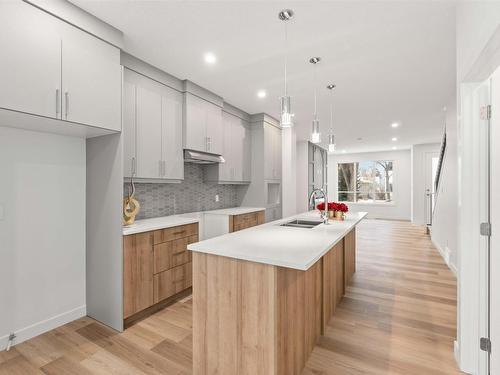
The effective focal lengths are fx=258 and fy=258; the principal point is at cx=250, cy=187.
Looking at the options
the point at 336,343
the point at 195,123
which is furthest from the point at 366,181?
the point at 336,343

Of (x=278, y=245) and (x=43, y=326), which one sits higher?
(x=278, y=245)

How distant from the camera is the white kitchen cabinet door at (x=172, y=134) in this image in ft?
10.2

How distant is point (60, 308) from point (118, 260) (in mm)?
783

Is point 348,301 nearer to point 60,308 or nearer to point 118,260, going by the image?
point 118,260

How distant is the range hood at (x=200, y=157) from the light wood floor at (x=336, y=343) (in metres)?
1.74

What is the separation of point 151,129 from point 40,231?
4.74ft

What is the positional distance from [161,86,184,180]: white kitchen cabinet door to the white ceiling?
0.32 m

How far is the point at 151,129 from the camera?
116 inches

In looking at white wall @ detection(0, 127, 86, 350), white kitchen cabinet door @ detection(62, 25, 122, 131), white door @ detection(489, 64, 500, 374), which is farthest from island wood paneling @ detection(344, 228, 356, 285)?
white wall @ detection(0, 127, 86, 350)

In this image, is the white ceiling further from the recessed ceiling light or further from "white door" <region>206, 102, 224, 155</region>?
"white door" <region>206, 102, 224, 155</region>

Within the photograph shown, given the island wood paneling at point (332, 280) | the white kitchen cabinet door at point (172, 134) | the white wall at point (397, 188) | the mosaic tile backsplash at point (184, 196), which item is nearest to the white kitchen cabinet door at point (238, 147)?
the mosaic tile backsplash at point (184, 196)

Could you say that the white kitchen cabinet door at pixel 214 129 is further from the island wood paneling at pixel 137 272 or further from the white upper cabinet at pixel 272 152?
the island wood paneling at pixel 137 272

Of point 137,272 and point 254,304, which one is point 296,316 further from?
point 137,272

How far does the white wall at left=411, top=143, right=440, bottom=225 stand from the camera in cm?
833
